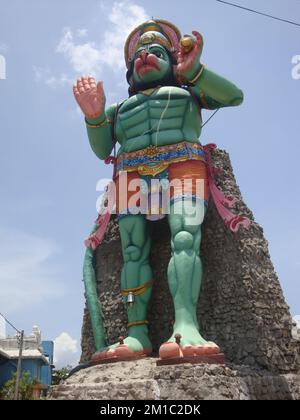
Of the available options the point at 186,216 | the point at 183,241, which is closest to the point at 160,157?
the point at 186,216

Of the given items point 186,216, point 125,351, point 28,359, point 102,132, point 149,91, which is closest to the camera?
point 125,351

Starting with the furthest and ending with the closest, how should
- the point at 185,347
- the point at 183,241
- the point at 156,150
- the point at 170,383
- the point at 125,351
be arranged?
1. the point at 156,150
2. the point at 183,241
3. the point at 125,351
4. the point at 185,347
5. the point at 170,383

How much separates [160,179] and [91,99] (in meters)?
1.31

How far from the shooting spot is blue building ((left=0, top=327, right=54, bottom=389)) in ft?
59.2

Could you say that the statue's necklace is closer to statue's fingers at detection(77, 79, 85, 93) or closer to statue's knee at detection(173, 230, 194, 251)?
statue's fingers at detection(77, 79, 85, 93)

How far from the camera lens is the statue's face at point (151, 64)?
226 inches

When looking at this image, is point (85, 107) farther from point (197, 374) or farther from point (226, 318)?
point (197, 374)

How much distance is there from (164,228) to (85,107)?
1750mm

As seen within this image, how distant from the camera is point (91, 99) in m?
5.73

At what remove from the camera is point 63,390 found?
4387 millimetres

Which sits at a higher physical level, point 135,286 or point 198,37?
point 198,37

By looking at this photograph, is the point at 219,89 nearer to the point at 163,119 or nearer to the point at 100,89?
the point at 163,119

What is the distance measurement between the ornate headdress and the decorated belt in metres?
1.39
